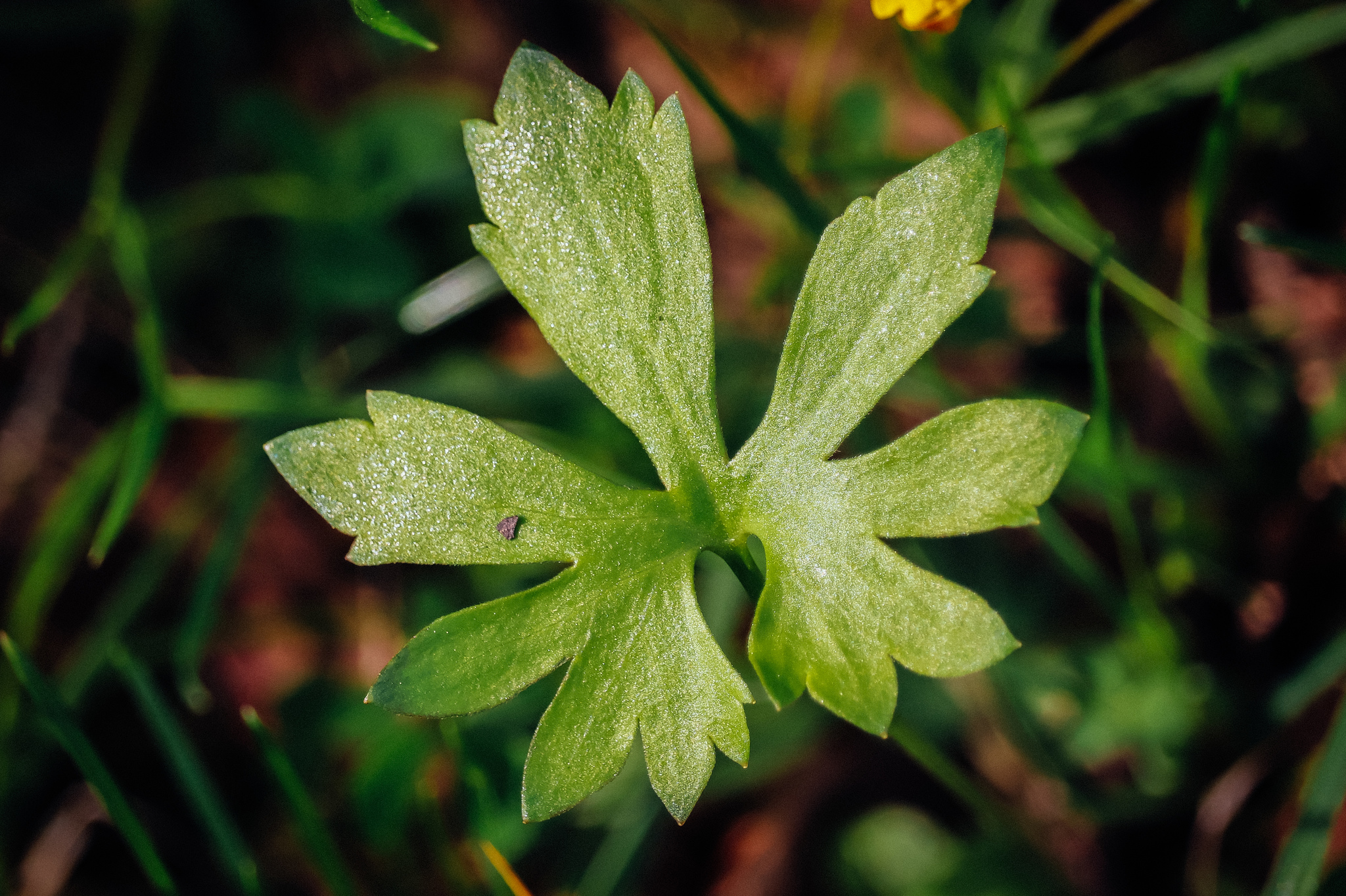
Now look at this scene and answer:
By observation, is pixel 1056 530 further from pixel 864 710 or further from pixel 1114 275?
pixel 864 710

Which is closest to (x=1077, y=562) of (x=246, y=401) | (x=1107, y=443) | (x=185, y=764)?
(x=1107, y=443)

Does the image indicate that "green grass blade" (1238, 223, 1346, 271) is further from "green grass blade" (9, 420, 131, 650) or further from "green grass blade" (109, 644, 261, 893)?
"green grass blade" (9, 420, 131, 650)

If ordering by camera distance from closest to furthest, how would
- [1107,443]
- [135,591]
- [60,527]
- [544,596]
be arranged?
[544,596]
[1107,443]
[60,527]
[135,591]

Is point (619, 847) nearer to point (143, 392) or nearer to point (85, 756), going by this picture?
point (85, 756)

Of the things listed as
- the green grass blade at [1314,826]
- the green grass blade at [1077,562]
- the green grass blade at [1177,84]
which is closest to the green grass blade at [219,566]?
the green grass blade at [1077,562]

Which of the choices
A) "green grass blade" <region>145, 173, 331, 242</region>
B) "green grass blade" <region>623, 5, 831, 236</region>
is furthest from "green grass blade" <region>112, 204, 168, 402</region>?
"green grass blade" <region>623, 5, 831, 236</region>
